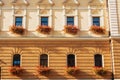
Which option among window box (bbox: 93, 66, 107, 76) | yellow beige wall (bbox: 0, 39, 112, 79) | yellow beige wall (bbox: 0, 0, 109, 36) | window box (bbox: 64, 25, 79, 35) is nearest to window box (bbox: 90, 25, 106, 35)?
yellow beige wall (bbox: 0, 0, 109, 36)

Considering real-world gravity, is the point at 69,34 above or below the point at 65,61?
above

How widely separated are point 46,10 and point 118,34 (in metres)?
6.14

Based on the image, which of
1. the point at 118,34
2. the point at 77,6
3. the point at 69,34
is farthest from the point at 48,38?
the point at 118,34

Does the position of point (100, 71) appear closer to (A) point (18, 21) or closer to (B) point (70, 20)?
(B) point (70, 20)

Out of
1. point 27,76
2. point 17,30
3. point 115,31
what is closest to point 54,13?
point 17,30

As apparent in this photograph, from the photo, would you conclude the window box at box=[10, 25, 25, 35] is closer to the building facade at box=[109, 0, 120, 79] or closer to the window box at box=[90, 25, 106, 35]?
the window box at box=[90, 25, 106, 35]

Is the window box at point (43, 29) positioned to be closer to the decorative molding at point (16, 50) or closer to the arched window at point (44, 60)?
the arched window at point (44, 60)

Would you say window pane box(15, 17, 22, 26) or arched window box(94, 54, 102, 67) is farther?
window pane box(15, 17, 22, 26)

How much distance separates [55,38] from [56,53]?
1.19m

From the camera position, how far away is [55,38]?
1132 inches

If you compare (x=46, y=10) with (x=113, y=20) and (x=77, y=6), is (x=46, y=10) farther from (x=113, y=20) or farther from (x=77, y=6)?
(x=113, y=20)

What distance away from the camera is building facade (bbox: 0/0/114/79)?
28.3m

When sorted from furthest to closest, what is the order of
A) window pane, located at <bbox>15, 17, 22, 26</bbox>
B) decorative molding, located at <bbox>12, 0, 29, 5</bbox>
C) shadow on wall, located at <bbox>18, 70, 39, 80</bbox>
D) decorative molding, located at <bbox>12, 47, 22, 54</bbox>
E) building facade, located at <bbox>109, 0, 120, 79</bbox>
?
decorative molding, located at <bbox>12, 0, 29, 5</bbox>, window pane, located at <bbox>15, 17, 22, 26</bbox>, decorative molding, located at <bbox>12, 47, 22, 54</bbox>, shadow on wall, located at <bbox>18, 70, 39, 80</bbox>, building facade, located at <bbox>109, 0, 120, 79</bbox>

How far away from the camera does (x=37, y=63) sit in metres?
28.5
